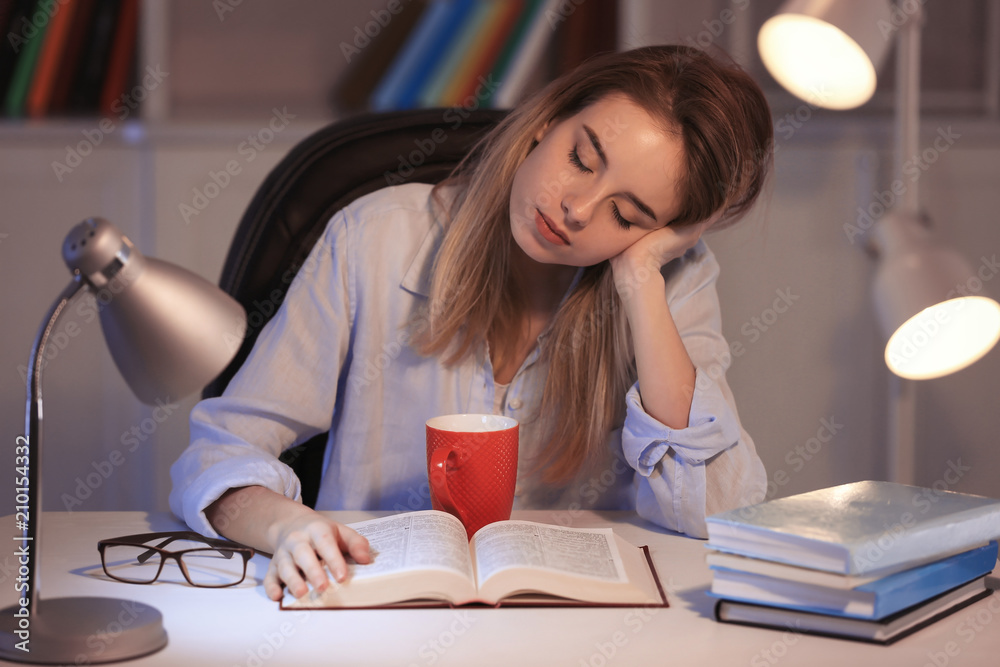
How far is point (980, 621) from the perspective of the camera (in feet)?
2.39

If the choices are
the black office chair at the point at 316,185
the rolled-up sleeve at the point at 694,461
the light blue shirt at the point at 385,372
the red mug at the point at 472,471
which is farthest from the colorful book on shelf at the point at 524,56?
the red mug at the point at 472,471

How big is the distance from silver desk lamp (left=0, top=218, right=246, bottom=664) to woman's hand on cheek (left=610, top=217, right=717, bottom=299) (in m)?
0.62

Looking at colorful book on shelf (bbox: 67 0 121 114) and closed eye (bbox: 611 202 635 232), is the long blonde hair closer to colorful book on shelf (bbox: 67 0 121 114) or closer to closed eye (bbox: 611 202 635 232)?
closed eye (bbox: 611 202 635 232)

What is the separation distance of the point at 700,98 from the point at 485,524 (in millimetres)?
580

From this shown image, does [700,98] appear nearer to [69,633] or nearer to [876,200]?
[69,633]

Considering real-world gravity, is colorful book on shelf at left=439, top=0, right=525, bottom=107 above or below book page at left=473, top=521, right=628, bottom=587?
above

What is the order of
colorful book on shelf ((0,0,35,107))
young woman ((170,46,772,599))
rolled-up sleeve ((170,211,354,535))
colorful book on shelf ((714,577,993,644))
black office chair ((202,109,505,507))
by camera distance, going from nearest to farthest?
1. colorful book on shelf ((714,577,993,644))
2. rolled-up sleeve ((170,211,354,535))
3. young woman ((170,46,772,599))
4. black office chair ((202,109,505,507))
5. colorful book on shelf ((0,0,35,107))

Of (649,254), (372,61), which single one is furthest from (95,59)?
(649,254)

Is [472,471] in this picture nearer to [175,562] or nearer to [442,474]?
[442,474]

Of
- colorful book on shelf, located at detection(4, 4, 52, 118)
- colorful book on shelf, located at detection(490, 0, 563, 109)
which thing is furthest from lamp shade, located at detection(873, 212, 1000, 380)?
colorful book on shelf, located at detection(4, 4, 52, 118)

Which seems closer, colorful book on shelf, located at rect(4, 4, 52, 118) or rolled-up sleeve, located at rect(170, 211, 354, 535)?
rolled-up sleeve, located at rect(170, 211, 354, 535)

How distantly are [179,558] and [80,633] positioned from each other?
6.7 inches

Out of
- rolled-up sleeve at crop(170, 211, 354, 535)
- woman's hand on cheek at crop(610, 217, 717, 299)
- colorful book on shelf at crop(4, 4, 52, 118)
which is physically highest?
colorful book on shelf at crop(4, 4, 52, 118)

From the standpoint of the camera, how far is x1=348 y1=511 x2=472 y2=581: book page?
74 centimetres
